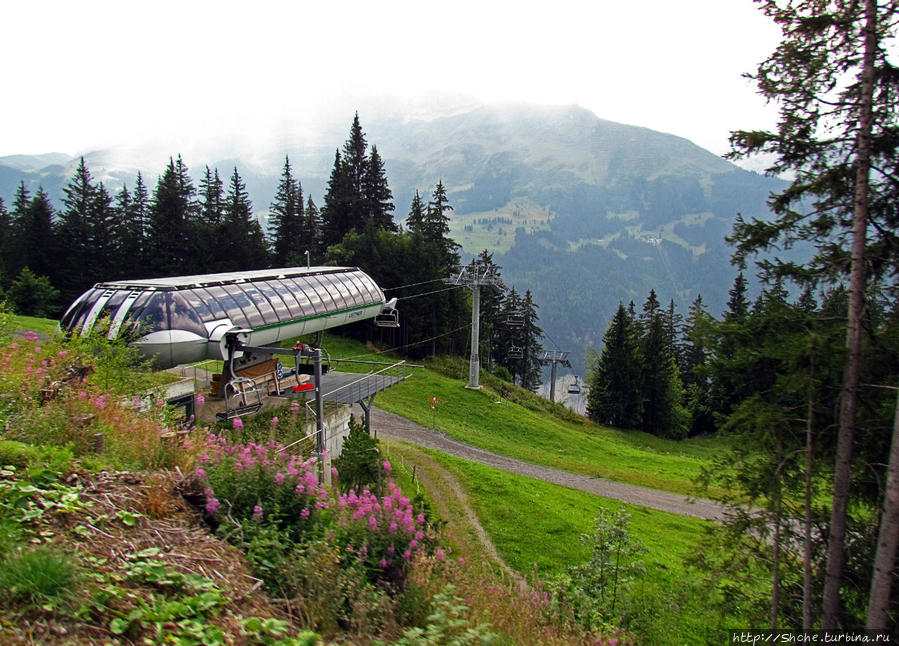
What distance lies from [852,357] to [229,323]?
55.9ft

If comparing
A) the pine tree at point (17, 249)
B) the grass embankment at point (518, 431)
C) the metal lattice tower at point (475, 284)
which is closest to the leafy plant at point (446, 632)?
the grass embankment at point (518, 431)

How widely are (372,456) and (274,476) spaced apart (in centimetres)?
974

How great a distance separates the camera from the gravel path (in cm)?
2442

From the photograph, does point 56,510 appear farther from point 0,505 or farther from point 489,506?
point 489,506

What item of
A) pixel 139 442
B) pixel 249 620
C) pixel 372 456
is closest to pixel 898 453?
pixel 249 620

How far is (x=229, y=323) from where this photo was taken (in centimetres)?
1769

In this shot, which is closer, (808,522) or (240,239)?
(808,522)

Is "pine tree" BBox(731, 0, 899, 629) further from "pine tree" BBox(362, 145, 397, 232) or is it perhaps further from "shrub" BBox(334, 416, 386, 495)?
"pine tree" BBox(362, 145, 397, 232)

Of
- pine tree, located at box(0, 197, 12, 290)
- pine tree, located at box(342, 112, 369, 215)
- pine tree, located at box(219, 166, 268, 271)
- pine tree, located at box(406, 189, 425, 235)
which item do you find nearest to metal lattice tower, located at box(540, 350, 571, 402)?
pine tree, located at box(406, 189, 425, 235)

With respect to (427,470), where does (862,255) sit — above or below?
above

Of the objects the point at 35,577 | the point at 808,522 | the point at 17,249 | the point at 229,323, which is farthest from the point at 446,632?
the point at 17,249

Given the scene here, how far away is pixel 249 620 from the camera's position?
416 centimetres

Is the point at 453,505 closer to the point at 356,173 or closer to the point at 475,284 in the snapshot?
the point at 475,284

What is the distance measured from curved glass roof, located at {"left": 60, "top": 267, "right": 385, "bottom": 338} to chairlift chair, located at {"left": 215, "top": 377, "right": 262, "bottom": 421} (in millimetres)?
2072
